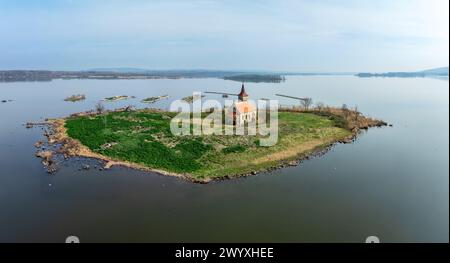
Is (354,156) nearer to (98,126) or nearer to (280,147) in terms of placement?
(280,147)

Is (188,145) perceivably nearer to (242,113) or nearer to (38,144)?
(242,113)

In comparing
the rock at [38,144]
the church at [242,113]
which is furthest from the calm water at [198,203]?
the church at [242,113]

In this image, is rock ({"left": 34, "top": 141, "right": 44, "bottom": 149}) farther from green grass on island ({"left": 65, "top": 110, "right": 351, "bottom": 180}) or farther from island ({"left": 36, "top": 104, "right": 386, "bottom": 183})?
green grass on island ({"left": 65, "top": 110, "right": 351, "bottom": 180})

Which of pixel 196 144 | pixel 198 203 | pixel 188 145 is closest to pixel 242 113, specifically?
pixel 196 144

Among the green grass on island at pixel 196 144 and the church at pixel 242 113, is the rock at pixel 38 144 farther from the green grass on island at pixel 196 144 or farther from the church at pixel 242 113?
the church at pixel 242 113

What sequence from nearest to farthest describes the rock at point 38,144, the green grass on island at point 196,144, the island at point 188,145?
the island at point 188,145, the green grass on island at point 196,144, the rock at point 38,144

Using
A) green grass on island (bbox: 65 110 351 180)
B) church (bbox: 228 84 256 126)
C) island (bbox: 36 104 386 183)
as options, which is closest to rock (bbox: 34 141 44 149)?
island (bbox: 36 104 386 183)

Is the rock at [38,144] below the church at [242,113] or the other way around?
below

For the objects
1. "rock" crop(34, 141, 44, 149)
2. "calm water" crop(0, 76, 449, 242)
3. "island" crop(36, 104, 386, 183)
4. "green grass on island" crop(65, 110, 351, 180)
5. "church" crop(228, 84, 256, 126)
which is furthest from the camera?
"church" crop(228, 84, 256, 126)
